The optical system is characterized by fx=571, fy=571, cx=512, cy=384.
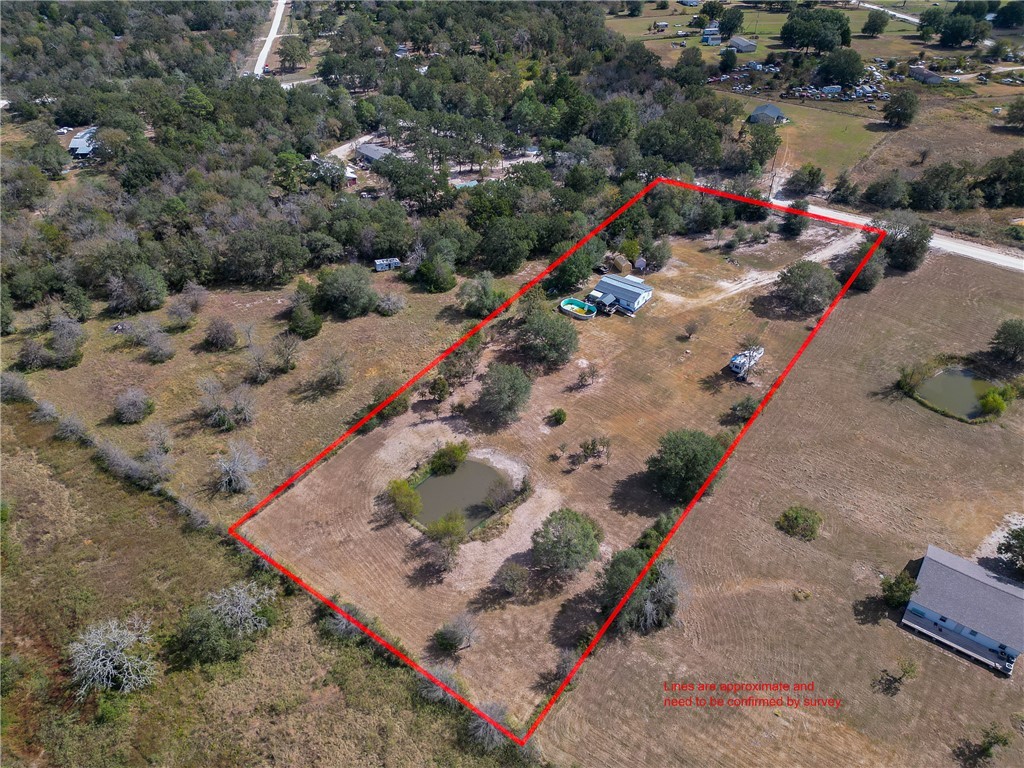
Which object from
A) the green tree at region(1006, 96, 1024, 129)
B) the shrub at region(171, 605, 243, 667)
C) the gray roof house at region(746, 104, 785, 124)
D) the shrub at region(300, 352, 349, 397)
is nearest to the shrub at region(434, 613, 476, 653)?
the shrub at region(171, 605, 243, 667)

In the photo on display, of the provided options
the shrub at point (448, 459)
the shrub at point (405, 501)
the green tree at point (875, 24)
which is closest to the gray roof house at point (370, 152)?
the shrub at point (448, 459)

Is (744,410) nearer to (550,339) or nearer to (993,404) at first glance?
(550,339)

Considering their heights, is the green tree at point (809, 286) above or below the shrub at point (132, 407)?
above

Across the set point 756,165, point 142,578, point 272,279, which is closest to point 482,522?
point 142,578

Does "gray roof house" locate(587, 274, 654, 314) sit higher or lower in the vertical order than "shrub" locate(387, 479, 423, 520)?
higher

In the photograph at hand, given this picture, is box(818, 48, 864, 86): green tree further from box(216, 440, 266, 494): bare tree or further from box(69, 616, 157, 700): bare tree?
box(69, 616, 157, 700): bare tree

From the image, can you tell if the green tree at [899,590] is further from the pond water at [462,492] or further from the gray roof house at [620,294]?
the gray roof house at [620,294]
